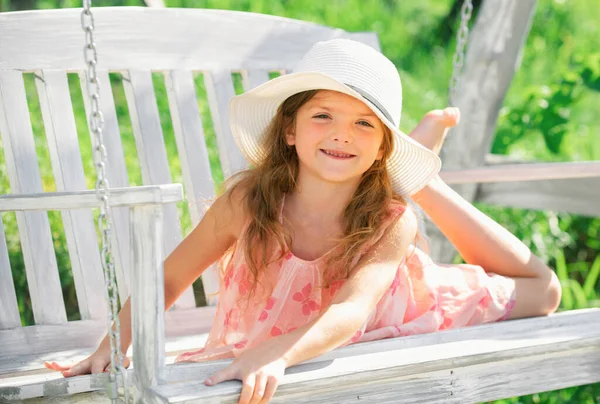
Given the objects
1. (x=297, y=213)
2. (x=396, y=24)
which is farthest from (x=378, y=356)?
(x=396, y=24)

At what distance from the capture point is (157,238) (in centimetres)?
172

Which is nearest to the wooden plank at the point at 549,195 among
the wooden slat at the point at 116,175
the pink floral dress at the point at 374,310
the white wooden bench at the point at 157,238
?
the white wooden bench at the point at 157,238

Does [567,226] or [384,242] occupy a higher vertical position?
[384,242]

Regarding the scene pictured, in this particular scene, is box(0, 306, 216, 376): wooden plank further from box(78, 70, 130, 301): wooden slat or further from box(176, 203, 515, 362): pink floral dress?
box(176, 203, 515, 362): pink floral dress

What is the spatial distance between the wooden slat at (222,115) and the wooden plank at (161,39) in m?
0.04

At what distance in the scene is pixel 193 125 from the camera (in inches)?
113

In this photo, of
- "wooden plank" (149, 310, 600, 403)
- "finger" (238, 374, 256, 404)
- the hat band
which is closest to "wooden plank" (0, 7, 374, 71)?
the hat band

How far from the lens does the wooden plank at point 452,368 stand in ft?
5.77

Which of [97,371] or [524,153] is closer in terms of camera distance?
[97,371]

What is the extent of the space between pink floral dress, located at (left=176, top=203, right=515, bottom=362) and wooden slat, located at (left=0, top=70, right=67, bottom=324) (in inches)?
19.5

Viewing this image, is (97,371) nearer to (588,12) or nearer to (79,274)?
(79,274)

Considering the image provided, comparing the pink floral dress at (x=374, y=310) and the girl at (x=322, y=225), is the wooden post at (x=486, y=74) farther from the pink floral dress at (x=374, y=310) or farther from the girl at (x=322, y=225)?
the girl at (x=322, y=225)

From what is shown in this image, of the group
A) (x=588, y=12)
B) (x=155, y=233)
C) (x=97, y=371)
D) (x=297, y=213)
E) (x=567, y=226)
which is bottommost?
(x=567, y=226)

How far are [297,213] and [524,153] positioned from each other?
3228 millimetres
